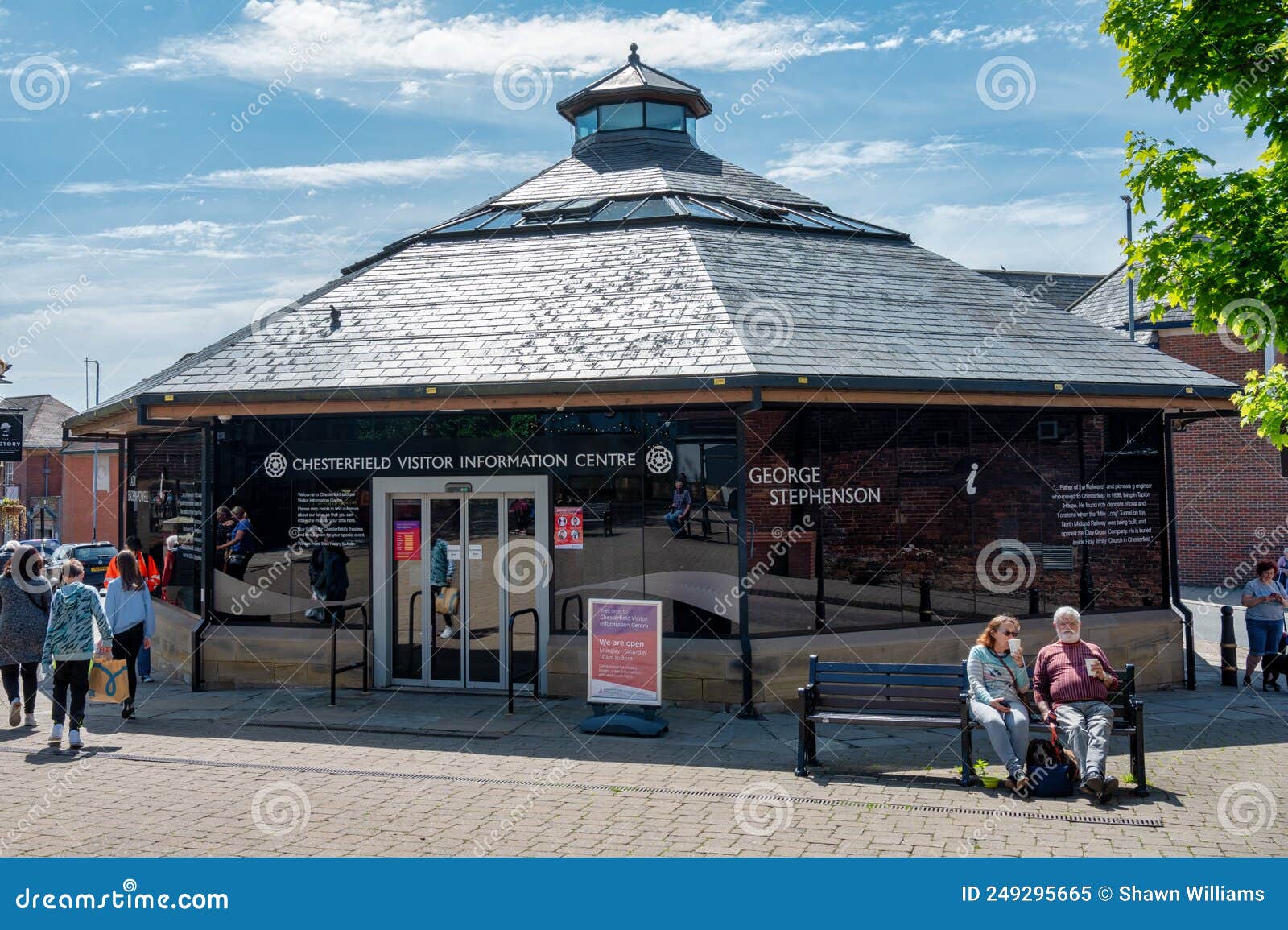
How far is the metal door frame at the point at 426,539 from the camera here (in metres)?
11.2

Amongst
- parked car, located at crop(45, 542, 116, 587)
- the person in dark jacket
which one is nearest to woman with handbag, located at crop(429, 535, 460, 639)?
the person in dark jacket

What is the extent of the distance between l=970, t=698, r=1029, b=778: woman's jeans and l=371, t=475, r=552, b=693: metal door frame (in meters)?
4.92

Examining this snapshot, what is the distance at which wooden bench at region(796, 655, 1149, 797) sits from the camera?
318 inches

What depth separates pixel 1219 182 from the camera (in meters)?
9.73

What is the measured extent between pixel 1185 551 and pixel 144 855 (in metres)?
24.6

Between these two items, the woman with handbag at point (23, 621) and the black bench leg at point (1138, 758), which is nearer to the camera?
the black bench leg at point (1138, 758)

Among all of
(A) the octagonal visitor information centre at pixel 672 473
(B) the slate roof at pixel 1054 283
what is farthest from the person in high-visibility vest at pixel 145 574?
(B) the slate roof at pixel 1054 283

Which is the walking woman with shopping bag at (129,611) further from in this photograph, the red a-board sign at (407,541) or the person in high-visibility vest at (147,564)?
the person in high-visibility vest at (147,564)

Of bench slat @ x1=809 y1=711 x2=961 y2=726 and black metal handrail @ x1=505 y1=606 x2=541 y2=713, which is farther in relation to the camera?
black metal handrail @ x1=505 y1=606 x2=541 y2=713

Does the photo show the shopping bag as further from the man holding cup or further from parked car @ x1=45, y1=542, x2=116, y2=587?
parked car @ x1=45, y1=542, x2=116, y2=587

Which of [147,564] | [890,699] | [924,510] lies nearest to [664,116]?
[924,510]

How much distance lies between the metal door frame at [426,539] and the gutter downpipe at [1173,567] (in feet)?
25.0

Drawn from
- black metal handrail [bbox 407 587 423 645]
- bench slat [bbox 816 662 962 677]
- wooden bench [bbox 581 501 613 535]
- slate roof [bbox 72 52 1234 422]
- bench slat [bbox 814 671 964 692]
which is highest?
slate roof [bbox 72 52 1234 422]

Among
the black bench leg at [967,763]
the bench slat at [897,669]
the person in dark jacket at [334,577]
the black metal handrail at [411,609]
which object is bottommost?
the black bench leg at [967,763]
